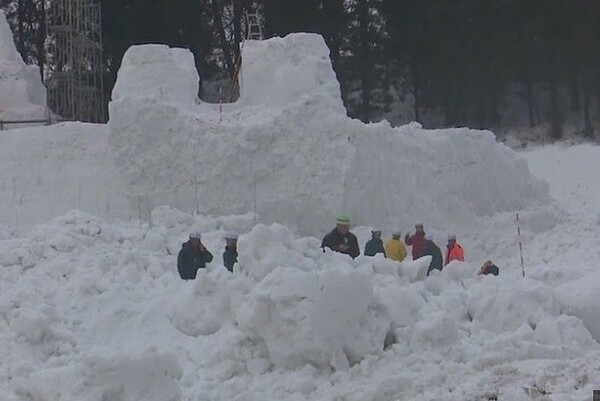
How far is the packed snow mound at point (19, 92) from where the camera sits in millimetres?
21969

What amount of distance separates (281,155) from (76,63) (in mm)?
11712

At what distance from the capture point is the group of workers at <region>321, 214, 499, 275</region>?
1241cm

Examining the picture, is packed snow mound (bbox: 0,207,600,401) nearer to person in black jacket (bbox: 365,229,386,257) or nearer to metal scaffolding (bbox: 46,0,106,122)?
person in black jacket (bbox: 365,229,386,257)

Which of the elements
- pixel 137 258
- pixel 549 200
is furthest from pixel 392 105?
pixel 137 258

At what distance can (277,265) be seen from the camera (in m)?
9.61

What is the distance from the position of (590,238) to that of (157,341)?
1036 centimetres

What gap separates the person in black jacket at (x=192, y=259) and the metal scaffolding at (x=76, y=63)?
14.6m

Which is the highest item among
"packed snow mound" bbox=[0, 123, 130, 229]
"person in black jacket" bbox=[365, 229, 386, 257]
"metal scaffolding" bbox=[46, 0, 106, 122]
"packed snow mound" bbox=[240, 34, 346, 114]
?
"metal scaffolding" bbox=[46, 0, 106, 122]

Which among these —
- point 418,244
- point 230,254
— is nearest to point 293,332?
point 230,254

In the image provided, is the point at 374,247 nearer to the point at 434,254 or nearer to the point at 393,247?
the point at 393,247

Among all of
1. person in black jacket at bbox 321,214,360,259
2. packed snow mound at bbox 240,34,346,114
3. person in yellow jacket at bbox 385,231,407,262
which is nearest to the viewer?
person in black jacket at bbox 321,214,360,259

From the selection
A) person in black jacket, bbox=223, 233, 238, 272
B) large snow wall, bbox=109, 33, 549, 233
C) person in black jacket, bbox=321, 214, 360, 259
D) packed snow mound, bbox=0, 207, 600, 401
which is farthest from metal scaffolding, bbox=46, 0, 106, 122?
packed snow mound, bbox=0, 207, 600, 401

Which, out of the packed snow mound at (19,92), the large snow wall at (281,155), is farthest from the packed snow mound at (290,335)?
the packed snow mound at (19,92)

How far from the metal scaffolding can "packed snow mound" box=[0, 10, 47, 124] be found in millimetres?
2297
